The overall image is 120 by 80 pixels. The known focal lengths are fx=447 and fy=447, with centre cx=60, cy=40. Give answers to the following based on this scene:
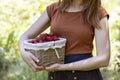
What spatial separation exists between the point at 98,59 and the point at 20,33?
4476 mm

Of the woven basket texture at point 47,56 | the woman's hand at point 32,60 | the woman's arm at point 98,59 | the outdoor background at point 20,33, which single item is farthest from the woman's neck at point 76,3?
the outdoor background at point 20,33

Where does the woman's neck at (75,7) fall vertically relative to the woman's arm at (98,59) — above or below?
above

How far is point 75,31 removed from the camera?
9.04 ft

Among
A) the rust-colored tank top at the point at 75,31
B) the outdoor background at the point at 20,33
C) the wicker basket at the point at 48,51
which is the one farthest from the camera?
the outdoor background at the point at 20,33

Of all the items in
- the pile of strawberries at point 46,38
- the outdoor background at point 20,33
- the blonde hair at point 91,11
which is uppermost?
the blonde hair at point 91,11

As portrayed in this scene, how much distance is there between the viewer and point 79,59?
278cm

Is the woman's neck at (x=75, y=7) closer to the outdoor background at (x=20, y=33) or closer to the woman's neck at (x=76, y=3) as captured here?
the woman's neck at (x=76, y=3)

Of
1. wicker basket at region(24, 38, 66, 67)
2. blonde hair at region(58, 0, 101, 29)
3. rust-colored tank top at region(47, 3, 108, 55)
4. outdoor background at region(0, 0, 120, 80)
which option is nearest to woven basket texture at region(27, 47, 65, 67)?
wicker basket at region(24, 38, 66, 67)

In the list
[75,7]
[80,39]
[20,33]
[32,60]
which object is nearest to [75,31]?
[80,39]

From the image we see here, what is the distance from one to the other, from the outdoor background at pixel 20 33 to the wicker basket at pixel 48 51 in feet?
7.70

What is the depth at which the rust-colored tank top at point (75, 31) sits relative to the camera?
2748mm

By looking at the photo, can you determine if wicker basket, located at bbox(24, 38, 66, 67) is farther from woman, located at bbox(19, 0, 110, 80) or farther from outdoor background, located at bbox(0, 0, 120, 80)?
outdoor background, located at bbox(0, 0, 120, 80)

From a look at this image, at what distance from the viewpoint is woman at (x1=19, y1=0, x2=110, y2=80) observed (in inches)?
106

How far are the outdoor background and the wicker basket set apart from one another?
2346 millimetres
